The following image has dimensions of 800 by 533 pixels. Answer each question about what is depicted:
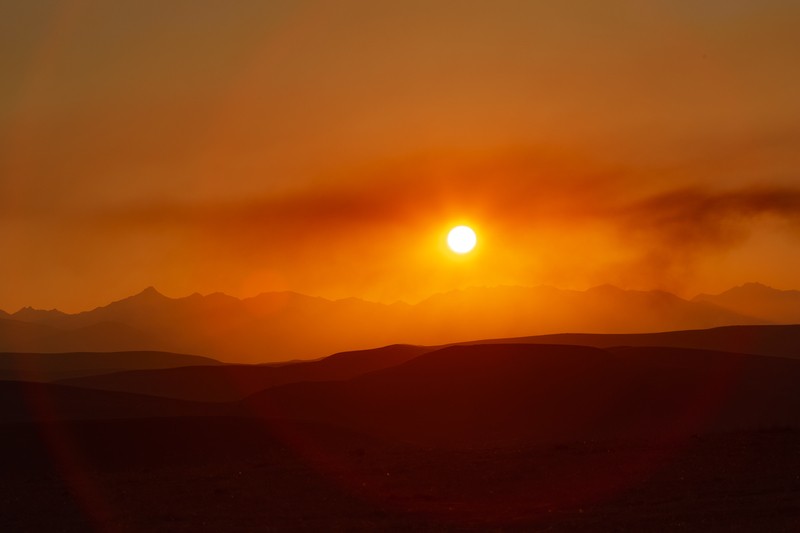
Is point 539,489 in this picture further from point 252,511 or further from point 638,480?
point 252,511

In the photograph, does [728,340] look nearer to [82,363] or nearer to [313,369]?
[313,369]

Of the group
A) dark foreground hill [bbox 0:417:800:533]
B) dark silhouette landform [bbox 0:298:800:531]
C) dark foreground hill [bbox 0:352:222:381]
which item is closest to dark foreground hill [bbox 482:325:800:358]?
dark silhouette landform [bbox 0:298:800:531]

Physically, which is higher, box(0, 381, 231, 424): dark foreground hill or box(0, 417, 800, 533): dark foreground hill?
box(0, 381, 231, 424): dark foreground hill

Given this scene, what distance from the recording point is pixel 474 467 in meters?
25.0

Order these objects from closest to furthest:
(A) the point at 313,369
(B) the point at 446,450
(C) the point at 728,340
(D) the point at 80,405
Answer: (B) the point at 446,450 < (D) the point at 80,405 < (A) the point at 313,369 < (C) the point at 728,340

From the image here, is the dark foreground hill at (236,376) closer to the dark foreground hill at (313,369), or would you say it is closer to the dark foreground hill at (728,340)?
the dark foreground hill at (313,369)

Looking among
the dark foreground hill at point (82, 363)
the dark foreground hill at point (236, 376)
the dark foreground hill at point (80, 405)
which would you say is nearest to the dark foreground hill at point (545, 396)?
the dark foreground hill at point (80, 405)

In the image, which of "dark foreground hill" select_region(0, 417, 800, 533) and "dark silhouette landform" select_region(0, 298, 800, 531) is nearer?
"dark foreground hill" select_region(0, 417, 800, 533)

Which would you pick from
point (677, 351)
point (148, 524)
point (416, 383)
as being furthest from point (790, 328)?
point (148, 524)

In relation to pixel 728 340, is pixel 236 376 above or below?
below

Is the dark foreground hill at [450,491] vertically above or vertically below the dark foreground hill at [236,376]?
below

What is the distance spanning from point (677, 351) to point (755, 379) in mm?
16506

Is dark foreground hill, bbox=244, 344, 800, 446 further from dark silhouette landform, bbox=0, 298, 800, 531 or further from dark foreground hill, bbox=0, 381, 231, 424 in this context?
dark foreground hill, bbox=0, 381, 231, 424

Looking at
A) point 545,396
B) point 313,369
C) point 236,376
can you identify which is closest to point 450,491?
point 545,396
